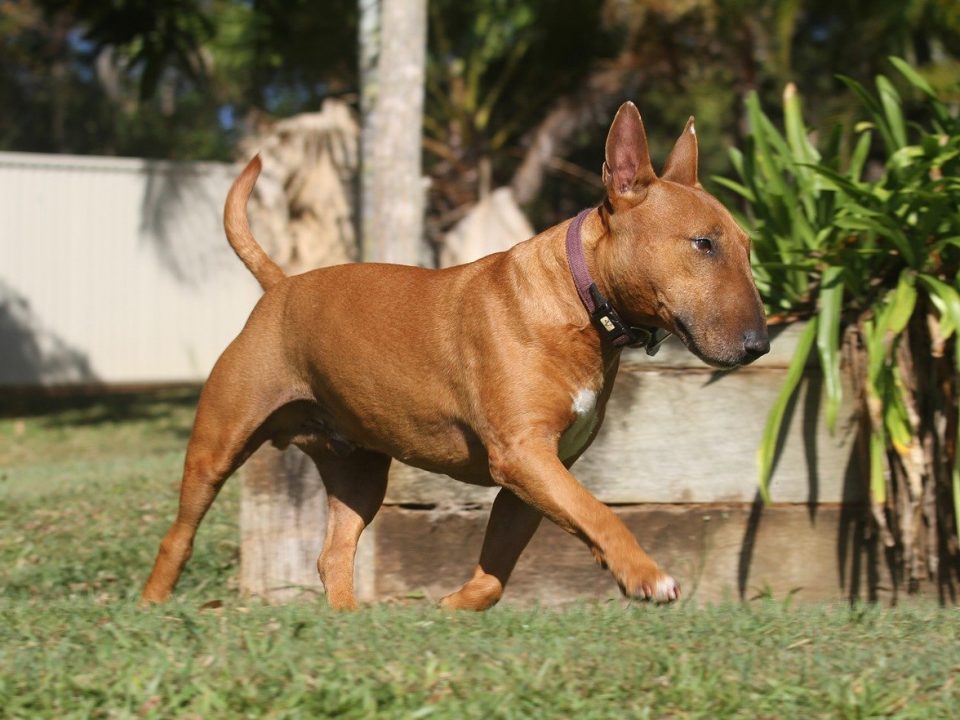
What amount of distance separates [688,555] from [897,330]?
4.48ft

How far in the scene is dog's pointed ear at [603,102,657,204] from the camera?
440 centimetres

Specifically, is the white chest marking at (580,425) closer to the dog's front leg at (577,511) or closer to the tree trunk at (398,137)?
the dog's front leg at (577,511)

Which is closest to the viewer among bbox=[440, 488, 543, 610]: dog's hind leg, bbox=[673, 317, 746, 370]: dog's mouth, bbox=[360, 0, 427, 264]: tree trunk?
bbox=[673, 317, 746, 370]: dog's mouth

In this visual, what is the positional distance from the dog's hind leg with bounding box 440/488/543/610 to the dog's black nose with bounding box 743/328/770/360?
4.09 feet

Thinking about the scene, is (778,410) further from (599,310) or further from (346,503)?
(346,503)

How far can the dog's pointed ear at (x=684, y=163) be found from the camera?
4.76 m

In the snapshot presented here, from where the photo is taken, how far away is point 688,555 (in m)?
6.00

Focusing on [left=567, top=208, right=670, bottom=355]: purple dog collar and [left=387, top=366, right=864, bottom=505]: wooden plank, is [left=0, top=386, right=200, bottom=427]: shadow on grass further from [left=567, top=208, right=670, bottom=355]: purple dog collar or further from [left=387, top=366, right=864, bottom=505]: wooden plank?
[left=567, top=208, right=670, bottom=355]: purple dog collar

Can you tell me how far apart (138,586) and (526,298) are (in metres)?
2.95

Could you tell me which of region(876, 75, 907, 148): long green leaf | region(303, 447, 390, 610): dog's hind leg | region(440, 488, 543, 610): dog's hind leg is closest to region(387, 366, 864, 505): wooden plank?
region(303, 447, 390, 610): dog's hind leg

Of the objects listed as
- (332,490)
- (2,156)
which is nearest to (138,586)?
(332,490)

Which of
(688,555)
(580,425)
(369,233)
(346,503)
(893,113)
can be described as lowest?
(688,555)

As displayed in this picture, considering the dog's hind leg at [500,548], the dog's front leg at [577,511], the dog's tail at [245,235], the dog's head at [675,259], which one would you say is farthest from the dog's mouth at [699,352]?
the dog's tail at [245,235]

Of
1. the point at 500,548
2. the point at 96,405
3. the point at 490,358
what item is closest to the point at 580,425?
the point at 490,358
